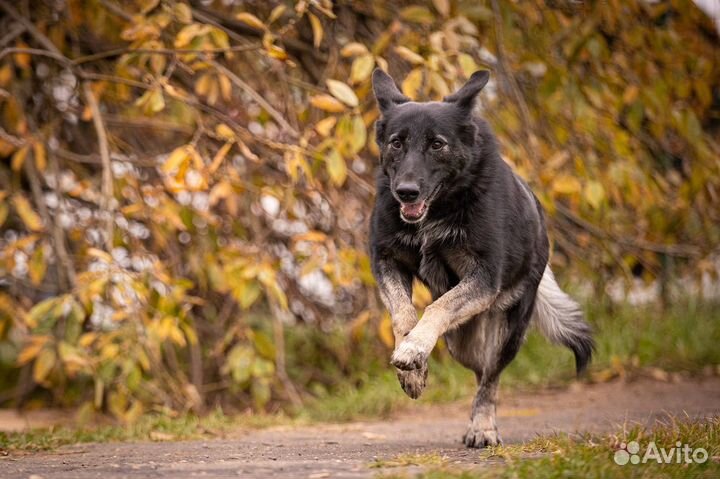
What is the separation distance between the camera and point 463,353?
512cm

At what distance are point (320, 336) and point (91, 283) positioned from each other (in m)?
3.63

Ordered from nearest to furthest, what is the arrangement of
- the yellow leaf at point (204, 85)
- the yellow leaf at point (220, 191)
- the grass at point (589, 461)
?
the grass at point (589, 461) < the yellow leaf at point (220, 191) < the yellow leaf at point (204, 85)

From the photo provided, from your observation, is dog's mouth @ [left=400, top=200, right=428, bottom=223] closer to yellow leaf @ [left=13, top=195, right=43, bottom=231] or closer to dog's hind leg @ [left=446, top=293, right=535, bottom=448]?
dog's hind leg @ [left=446, top=293, right=535, bottom=448]

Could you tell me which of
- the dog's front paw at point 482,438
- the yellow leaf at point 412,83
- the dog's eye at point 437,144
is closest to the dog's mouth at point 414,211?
the dog's eye at point 437,144

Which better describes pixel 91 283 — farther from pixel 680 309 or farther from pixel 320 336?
pixel 680 309

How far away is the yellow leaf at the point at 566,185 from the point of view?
21.8 feet

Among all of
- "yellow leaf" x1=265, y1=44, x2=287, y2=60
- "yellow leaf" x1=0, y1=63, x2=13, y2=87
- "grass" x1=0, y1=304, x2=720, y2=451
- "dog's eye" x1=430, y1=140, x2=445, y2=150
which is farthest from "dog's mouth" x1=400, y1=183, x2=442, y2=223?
"yellow leaf" x1=0, y1=63, x2=13, y2=87

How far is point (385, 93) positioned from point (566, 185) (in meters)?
2.15

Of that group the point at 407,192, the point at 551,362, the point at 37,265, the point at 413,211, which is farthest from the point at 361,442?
the point at 551,362

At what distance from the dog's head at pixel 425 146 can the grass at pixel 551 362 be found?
2.88m

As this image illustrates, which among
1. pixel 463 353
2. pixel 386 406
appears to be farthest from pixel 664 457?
pixel 386 406

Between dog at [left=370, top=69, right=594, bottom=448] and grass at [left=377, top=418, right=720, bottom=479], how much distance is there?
2.17 ft

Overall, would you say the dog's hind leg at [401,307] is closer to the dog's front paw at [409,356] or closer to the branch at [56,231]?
the dog's front paw at [409,356]

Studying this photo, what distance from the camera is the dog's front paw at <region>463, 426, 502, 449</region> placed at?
4.89 metres
